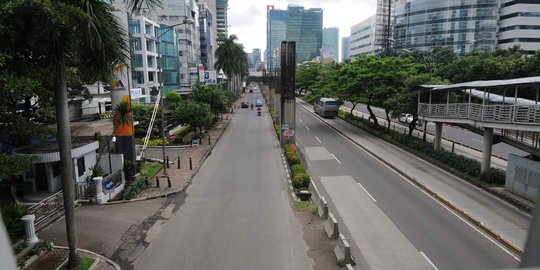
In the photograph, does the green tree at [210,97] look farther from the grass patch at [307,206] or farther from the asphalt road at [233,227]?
the grass patch at [307,206]

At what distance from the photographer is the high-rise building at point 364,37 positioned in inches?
5010

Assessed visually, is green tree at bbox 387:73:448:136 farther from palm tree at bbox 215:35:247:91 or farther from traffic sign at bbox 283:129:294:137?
palm tree at bbox 215:35:247:91

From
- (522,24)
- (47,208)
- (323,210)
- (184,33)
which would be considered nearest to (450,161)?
(323,210)

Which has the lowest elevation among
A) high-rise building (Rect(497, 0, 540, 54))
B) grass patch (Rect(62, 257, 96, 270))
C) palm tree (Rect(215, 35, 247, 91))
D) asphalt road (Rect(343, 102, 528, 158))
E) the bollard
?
asphalt road (Rect(343, 102, 528, 158))

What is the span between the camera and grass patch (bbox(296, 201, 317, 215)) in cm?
1528

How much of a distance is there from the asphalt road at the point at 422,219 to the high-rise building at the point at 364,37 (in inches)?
4211

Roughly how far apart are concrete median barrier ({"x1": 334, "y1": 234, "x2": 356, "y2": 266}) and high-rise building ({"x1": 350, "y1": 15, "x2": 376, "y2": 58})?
119 meters

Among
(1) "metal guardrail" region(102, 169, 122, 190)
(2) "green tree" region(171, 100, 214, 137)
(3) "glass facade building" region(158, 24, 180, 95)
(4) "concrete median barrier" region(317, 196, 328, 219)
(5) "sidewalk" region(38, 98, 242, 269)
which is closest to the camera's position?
(5) "sidewalk" region(38, 98, 242, 269)

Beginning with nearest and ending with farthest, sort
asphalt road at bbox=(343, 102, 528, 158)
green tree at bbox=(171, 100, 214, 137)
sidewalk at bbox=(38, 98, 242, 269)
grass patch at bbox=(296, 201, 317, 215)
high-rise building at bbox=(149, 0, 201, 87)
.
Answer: sidewalk at bbox=(38, 98, 242, 269) → grass patch at bbox=(296, 201, 317, 215) → asphalt road at bbox=(343, 102, 528, 158) → green tree at bbox=(171, 100, 214, 137) → high-rise building at bbox=(149, 0, 201, 87)

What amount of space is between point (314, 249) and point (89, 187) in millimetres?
10912

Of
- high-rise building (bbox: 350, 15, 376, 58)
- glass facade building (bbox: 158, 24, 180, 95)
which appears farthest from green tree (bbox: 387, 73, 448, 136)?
high-rise building (bbox: 350, 15, 376, 58)

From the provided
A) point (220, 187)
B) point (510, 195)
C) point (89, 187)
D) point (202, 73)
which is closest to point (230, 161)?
point (220, 187)

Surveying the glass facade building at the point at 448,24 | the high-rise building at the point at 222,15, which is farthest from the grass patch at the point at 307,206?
the high-rise building at the point at 222,15

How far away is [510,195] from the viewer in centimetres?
1705
